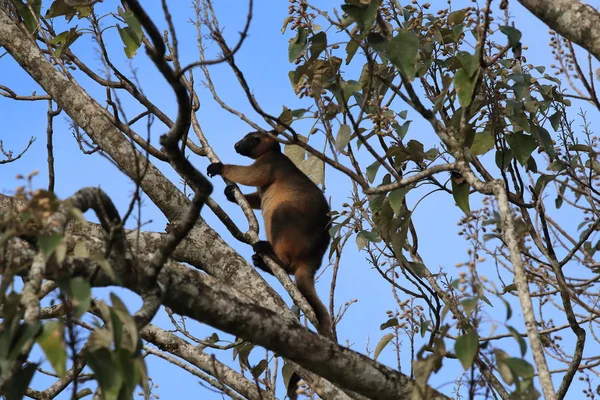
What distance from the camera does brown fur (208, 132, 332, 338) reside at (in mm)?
6891

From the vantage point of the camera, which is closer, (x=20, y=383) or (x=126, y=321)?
(x=126, y=321)

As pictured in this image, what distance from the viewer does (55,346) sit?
231 cm

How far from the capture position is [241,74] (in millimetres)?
3510

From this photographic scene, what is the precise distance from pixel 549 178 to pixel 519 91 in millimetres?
582

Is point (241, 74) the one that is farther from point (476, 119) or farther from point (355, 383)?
point (476, 119)

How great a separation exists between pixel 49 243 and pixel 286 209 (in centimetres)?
515

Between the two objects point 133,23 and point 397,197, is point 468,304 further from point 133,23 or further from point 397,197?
point 133,23

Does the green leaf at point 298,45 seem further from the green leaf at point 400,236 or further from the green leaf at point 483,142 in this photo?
the green leaf at point 483,142

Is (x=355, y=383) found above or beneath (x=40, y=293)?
above

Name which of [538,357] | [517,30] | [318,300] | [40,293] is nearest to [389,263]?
[318,300]

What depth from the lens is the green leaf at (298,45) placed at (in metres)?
4.50

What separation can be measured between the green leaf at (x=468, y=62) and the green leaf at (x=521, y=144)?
1016 millimetres

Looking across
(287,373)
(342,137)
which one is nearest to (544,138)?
(342,137)

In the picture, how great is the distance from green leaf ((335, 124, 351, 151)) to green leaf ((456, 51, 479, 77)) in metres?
0.67
